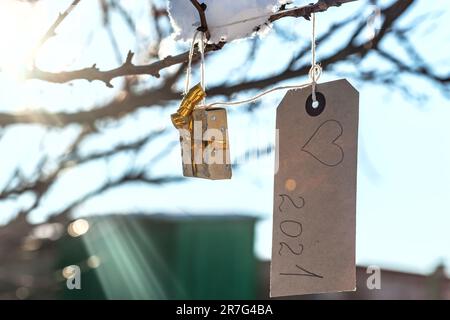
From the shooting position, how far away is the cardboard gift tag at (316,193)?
2.69 feet

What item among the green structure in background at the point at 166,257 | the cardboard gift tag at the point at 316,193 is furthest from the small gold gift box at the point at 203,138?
the green structure in background at the point at 166,257

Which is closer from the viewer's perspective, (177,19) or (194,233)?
(177,19)

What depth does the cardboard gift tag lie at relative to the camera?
32.2 inches

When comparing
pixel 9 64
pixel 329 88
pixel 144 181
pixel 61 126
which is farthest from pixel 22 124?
pixel 329 88

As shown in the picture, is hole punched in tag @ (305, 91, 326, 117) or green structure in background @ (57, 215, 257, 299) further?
green structure in background @ (57, 215, 257, 299)

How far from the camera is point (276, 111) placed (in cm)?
88

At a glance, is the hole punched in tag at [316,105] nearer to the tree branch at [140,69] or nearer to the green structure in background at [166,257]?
the tree branch at [140,69]

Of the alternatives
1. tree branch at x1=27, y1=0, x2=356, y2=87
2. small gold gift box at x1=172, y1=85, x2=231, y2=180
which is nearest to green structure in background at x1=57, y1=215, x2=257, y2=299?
tree branch at x1=27, y1=0, x2=356, y2=87

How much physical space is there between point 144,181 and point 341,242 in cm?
156

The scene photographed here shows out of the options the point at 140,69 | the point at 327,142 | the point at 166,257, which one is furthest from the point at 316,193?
the point at 166,257

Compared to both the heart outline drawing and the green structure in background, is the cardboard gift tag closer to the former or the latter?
the heart outline drawing

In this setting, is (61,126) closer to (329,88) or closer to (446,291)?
(329,88)

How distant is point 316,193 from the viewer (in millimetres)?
839

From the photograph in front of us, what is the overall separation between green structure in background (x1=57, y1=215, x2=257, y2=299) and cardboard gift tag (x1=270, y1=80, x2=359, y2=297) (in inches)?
199
